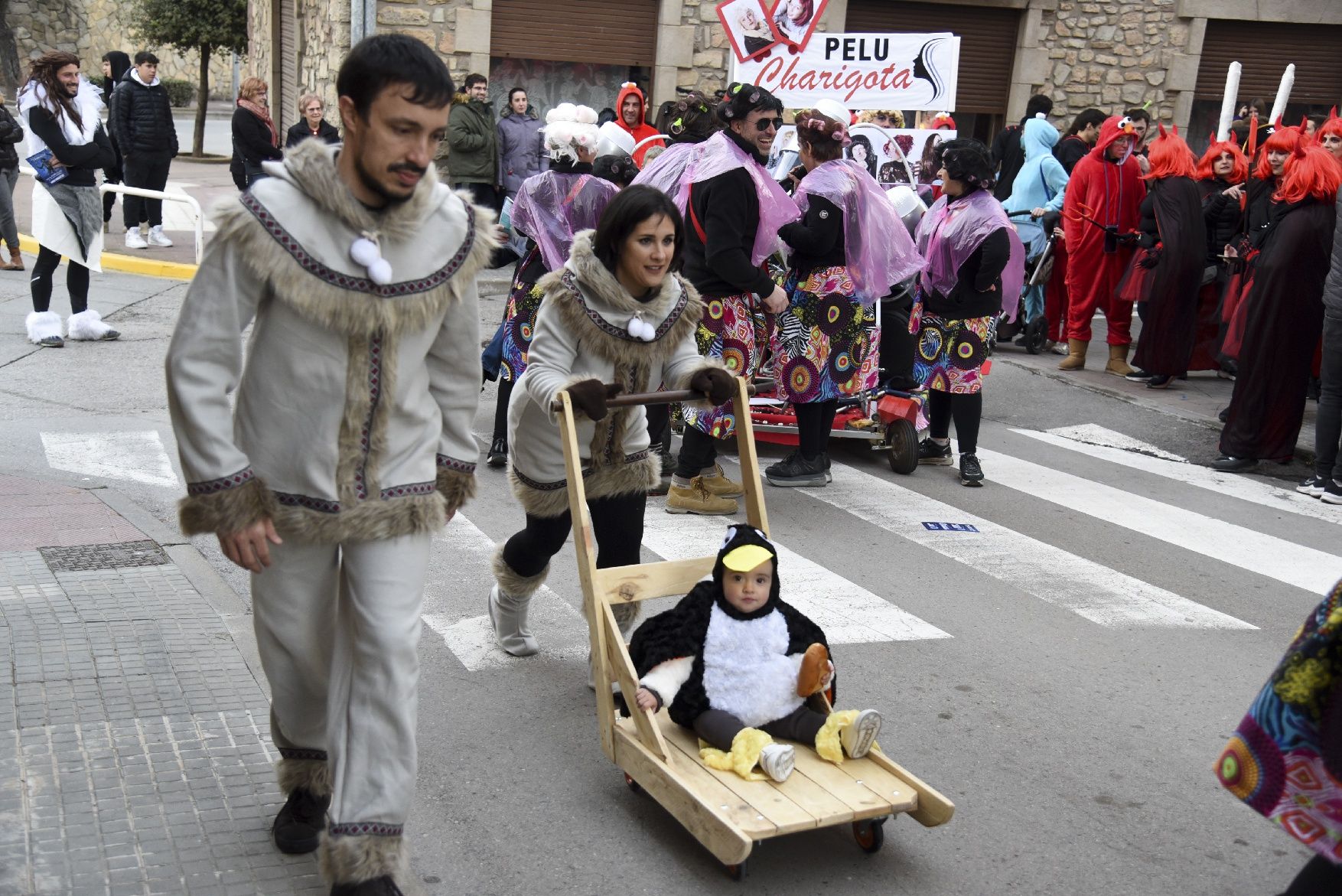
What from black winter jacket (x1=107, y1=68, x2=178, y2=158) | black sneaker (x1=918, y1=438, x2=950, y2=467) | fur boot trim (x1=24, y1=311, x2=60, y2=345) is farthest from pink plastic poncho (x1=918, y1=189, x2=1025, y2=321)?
black winter jacket (x1=107, y1=68, x2=178, y2=158)

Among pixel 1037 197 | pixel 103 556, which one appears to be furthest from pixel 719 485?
pixel 1037 197

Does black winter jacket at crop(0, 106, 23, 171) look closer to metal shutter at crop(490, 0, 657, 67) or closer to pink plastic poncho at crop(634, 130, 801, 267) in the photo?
metal shutter at crop(490, 0, 657, 67)

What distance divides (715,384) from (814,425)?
3690 millimetres

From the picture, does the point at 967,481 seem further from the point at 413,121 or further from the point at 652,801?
the point at 413,121

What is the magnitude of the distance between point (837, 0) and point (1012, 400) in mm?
8942

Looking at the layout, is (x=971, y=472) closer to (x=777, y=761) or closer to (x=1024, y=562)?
(x=1024, y=562)

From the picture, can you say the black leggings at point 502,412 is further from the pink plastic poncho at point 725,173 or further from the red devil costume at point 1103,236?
the red devil costume at point 1103,236

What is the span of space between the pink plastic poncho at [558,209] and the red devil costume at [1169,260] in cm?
565

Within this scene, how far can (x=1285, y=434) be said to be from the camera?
9.28 m

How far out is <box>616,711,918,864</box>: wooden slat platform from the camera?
140 inches

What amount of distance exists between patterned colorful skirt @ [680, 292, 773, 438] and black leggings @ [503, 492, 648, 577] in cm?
260

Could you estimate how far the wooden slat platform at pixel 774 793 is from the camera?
3557mm

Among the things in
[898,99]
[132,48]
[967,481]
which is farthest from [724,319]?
[132,48]

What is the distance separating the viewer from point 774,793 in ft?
12.2
